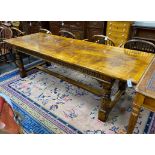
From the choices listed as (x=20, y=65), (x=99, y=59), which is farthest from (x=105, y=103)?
(x=20, y=65)

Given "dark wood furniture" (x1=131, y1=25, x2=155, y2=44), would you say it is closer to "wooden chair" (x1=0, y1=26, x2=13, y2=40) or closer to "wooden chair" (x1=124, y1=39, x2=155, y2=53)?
"wooden chair" (x1=124, y1=39, x2=155, y2=53)

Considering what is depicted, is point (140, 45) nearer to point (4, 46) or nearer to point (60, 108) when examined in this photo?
point (60, 108)

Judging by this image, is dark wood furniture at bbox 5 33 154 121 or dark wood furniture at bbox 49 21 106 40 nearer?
dark wood furniture at bbox 5 33 154 121

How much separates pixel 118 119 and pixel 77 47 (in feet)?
3.64

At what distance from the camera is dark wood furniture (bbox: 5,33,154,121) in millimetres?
1624

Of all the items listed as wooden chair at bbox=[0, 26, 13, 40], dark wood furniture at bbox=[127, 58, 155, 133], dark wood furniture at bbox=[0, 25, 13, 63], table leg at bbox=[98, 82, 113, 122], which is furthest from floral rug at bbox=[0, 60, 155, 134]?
wooden chair at bbox=[0, 26, 13, 40]

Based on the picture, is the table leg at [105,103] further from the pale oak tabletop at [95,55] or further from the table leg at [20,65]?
the table leg at [20,65]

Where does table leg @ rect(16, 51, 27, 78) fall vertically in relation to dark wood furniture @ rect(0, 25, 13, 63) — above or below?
below

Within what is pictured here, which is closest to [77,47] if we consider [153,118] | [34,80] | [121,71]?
[121,71]

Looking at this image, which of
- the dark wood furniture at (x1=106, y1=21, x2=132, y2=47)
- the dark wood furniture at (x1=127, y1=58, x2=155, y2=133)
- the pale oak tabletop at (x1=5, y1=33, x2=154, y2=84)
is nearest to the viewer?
the dark wood furniture at (x1=127, y1=58, x2=155, y2=133)

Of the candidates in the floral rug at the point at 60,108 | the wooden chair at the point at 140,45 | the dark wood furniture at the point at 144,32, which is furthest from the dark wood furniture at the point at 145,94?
the dark wood furniture at the point at 144,32

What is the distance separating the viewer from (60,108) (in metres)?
2.23

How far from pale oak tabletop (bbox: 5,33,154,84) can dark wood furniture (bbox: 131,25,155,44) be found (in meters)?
1.46

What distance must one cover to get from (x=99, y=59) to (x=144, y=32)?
2.01m
